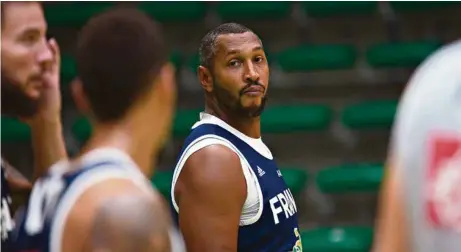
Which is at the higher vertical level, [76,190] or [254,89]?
[254,89]

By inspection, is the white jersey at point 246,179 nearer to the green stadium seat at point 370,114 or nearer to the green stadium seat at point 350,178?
the green stadium seat at point 350,178

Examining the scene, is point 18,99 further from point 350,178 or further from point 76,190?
point 350,178

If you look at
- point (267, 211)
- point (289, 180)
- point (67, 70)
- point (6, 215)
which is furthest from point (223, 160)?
point (67, 70)

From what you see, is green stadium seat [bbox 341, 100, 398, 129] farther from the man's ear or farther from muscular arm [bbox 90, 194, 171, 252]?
muscular arm [bbox 90, 194, 171, 252]

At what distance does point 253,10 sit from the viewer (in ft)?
17.1

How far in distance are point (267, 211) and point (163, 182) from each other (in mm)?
2501

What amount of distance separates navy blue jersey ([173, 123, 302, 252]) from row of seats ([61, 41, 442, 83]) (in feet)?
8.55

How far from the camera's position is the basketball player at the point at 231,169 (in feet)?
7.75

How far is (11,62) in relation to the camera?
2775mm

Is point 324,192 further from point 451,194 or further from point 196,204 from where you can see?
point 451,194

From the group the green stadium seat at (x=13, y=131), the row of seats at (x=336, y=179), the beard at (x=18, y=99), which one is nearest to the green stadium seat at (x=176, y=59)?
the row of seats at (x=336, y=179)

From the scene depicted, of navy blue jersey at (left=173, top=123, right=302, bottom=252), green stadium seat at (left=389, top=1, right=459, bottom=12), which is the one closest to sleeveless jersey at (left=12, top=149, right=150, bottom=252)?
navy blue jersey at (left=173, top=123, right=302, bottom=252)

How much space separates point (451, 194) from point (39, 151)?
1.79 m

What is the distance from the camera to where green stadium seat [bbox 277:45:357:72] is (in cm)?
511
